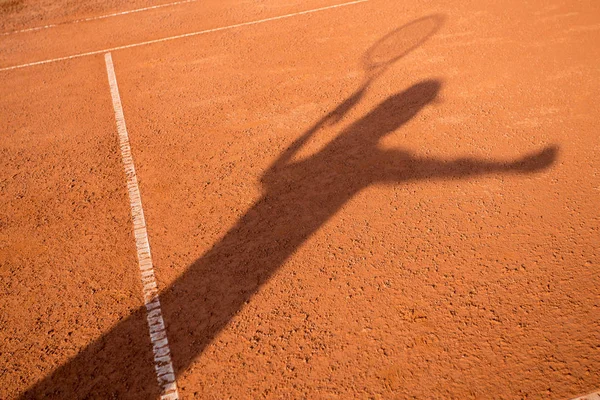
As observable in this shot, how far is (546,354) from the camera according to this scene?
4.06m

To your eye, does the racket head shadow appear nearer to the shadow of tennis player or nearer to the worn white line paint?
the shadow of tennis player

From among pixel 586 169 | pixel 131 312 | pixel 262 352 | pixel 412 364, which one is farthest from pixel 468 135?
pixel 131 312

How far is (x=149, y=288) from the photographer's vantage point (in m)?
4.94

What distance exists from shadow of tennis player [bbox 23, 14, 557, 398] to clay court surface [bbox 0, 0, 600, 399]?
2 centimetres

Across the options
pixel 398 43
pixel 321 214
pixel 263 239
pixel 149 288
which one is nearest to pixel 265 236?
pixel 263 239

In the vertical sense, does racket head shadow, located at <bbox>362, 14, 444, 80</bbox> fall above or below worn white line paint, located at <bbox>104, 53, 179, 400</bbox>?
above

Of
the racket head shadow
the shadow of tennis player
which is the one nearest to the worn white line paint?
the shadow of tennis player

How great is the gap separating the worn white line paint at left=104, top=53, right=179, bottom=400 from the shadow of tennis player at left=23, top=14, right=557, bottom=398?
0.06m

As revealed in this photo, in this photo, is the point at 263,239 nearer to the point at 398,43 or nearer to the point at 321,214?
the point at 321,214

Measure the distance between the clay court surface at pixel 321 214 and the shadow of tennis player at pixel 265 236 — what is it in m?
0.02

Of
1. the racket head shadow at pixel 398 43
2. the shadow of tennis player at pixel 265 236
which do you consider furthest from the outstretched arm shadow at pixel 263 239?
the racket head shadow at pixel 398 43

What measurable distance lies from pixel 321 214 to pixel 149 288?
185cm

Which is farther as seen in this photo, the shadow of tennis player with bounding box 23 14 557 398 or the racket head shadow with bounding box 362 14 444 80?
the racket head shadow with bounding box 362 14 444 80

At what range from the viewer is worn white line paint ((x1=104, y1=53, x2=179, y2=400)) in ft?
13.8
